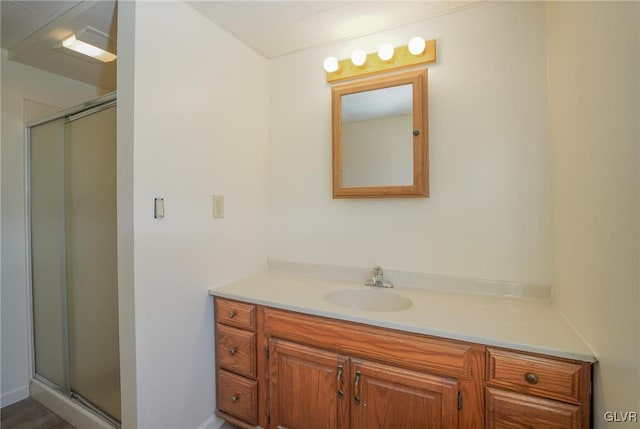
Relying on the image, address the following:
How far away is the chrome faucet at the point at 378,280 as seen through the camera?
159cm

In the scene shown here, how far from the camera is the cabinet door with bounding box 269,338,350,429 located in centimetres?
122

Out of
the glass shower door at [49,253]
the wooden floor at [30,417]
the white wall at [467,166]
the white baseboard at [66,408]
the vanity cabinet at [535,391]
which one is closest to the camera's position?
the vanity cabinet at [535,391]

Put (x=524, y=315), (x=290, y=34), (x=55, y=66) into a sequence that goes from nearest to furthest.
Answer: (x=524, y=315)
(x=290, y=34)
(x=55, y=66)

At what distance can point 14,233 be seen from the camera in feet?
6.04

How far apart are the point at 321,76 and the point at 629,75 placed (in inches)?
57.1

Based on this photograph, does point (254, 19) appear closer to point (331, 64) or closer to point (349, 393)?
point (331, 64)

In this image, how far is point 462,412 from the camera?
3.34 ft

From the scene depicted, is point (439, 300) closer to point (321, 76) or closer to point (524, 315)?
point (524, 315)

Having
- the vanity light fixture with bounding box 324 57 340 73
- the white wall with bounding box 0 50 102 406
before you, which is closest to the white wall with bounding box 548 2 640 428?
the vanity light fixture with bounding box 324 57 340 73

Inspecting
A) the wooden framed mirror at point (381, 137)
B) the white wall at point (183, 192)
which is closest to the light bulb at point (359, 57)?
the wooden framed mirror at point (381, 137)

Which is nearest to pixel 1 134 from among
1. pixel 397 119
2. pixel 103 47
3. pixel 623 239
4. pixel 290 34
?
pixel 103 47

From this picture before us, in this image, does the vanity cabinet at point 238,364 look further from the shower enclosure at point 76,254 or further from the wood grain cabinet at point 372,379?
the shower enclosure at point 76,254

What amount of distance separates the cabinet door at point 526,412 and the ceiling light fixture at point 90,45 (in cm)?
250

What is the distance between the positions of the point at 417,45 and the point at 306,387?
178 cm
